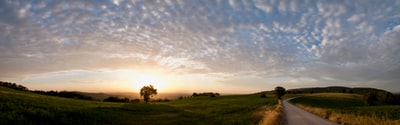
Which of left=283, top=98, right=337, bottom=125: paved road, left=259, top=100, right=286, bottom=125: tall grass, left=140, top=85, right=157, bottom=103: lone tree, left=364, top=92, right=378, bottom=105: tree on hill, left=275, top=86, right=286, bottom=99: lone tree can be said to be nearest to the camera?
left=259, top=100, right=286, bottom=125: tall grass

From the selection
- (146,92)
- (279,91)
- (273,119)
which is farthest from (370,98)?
(273,119)

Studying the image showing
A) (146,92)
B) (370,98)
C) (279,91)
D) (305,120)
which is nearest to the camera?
(305,120)

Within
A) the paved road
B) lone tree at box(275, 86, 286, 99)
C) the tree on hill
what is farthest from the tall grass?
lone tree at box(275, 86, 286, 99)

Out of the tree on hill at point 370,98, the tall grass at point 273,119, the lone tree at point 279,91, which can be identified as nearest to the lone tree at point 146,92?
the tall grass at point 273,119

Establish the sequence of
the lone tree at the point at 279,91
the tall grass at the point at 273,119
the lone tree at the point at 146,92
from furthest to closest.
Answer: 1. the lone tree at the point at 279,91
2. the lone tree at the point at 146,92
3. the tall grass at the point at 273,119

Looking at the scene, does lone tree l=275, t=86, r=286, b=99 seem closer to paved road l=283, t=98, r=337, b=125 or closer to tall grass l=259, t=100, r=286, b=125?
paved road l=283, t=98, r=337, b=125

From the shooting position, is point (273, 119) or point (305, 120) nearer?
point (273, 119)

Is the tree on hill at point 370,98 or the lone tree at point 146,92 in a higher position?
the lone tree at point 146,92

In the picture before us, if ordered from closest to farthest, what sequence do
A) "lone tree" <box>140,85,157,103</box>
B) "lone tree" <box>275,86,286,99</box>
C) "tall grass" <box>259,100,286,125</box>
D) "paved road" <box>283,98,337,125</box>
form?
"tall grass" <box>259,100,286,125</box> → "paved road" <box>283,98,337,125</box> → "lone tree" <box>140,85,157,103</box> → "lone tree" <box>275,86,286,99</box>

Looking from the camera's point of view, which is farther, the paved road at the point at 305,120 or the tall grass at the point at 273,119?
the paved road at the point at 305,120

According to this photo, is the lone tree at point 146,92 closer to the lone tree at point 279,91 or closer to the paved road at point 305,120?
the paved road at point 305,120

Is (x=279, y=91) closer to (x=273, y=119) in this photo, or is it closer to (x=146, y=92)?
(x=146, y=92)

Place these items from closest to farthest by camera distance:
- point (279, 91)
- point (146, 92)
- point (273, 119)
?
1. point (273, 119)
2. point (146, 92)
3. point (279, 91)

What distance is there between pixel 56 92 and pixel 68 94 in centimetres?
362
